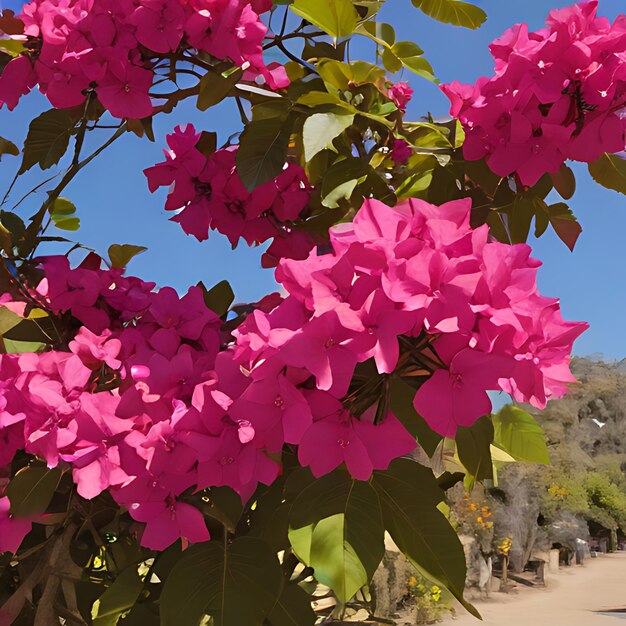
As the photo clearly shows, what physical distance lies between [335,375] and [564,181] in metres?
0.49

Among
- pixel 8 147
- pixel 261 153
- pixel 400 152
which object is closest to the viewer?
pixel 261 153

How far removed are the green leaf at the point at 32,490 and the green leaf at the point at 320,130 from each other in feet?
1.35

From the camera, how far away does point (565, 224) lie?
0.93 m

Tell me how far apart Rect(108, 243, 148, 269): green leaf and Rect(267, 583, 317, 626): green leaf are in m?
0.59

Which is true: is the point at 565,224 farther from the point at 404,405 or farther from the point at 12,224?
the point at 12,224

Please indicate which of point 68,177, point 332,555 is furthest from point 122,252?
point 332,555

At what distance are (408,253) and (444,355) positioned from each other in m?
0.08

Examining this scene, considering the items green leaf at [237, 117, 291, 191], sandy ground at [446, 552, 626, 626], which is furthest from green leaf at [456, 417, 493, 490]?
sandy ground at [446, 552, 626, 626]

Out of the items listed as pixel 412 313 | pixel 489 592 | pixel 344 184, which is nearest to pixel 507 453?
pixel 344 184

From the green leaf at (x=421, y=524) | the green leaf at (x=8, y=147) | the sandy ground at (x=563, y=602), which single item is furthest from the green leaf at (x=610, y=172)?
the sandy ground at (x=563, y=602)

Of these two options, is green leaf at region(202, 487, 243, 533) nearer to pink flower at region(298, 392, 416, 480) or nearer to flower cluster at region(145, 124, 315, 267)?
pink flower at region(298, 392, 416, 480)

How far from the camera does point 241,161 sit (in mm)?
819

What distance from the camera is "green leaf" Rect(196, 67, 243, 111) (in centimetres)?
85

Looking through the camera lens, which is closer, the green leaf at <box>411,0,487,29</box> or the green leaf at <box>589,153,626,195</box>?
the green leaf at <box>589,153,626,195</box>
